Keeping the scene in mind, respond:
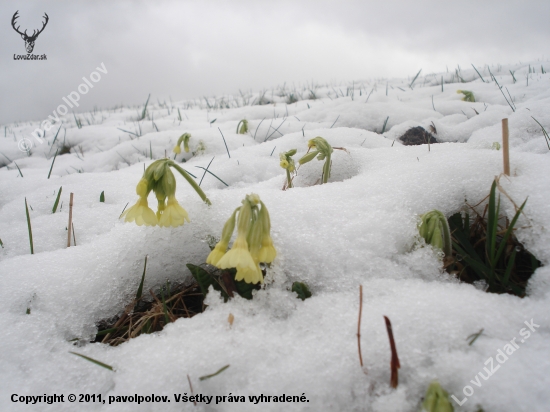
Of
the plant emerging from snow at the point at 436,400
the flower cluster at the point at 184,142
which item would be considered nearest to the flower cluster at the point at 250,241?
the plant emerging from snow at the point at 436,400

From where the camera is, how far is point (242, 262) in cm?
99

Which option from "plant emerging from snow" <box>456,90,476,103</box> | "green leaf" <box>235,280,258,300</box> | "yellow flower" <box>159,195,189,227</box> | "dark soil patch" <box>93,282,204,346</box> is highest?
"plant emerging from snow" <box>456,90,476,103</box>

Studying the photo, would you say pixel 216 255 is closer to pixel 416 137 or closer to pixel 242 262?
pixel 242 262

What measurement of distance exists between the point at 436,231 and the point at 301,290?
48 centimetres

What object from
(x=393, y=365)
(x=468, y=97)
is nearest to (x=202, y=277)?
(x=393, y=365)

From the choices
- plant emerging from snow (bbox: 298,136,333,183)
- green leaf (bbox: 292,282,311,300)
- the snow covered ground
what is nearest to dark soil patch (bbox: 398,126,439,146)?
the snow covered ground

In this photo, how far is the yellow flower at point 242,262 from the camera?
0.99 metres

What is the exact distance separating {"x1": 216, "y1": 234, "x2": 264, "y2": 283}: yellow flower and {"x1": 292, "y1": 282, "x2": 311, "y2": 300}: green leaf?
0.14 m

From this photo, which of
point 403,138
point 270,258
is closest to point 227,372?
point 270,258

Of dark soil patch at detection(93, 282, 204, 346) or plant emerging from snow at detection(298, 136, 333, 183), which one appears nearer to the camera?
dark soil patch at detection(93, 282, 204, 346)

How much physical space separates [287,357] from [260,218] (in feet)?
1.34

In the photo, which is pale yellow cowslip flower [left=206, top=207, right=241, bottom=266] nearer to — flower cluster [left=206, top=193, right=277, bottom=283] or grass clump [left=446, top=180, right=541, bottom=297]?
flower cluster [left=206, top=193, right=277, bottom=283]

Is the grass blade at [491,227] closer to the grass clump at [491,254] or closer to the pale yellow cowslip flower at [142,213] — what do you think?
the grass clump at [491,254]

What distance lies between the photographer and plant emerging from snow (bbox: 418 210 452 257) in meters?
1.10
